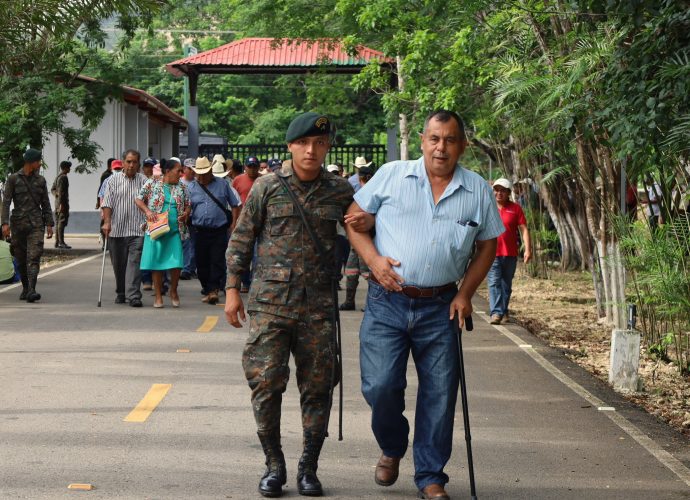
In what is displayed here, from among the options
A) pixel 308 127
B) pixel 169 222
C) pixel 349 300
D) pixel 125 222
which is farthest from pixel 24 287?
pixel 308 127

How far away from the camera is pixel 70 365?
10.6 m

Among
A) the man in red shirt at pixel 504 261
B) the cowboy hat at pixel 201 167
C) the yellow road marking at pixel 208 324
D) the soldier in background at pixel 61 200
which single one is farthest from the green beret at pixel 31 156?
the soldier in background at pixel 61 200

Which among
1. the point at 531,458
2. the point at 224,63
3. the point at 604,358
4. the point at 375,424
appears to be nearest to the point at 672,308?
the point at 604,358

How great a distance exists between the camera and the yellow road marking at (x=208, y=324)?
1321 cm

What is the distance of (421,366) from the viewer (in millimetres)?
6297

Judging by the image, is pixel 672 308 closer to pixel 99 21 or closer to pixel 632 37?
pixel 632 37

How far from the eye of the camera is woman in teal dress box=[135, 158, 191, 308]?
50.2 feet

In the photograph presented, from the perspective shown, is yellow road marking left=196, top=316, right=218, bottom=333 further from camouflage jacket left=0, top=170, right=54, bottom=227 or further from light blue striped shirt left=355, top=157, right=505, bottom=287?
light blue striped shirt left=355, top=157, right=505, bottom=287

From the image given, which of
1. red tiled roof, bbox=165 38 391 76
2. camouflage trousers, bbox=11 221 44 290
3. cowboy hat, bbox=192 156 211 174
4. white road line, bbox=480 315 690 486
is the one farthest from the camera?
red tiled roof, bbox=165 38 391 76

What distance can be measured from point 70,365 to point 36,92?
14591 millimetres

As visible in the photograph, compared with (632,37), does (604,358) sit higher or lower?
lower

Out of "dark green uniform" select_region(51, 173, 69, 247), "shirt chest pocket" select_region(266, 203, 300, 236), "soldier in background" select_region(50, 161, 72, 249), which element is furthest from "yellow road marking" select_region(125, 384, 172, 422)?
"dark green uniform" select_region(51, 173, 69, 247)

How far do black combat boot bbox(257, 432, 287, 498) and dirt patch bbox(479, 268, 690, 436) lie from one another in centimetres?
334

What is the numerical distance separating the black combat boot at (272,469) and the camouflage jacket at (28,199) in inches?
402
